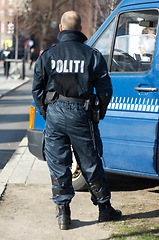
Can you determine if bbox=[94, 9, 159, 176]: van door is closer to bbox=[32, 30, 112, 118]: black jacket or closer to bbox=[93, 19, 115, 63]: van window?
bbox=[93, 19, 115, 63]: van window

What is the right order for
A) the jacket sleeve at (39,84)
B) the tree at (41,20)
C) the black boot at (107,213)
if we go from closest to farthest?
the jacket sleeve at (39,84) → the black boot at (107,213) → the tree at (41,20)

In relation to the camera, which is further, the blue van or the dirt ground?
the blue van

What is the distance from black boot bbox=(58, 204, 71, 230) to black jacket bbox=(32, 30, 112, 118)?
1.01 metres

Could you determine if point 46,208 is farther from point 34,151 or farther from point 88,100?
point 88,100

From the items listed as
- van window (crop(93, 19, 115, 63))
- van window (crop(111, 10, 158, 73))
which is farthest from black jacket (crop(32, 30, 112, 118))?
van window (crop(93, 19, 115, 63))

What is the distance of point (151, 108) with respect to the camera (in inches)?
189

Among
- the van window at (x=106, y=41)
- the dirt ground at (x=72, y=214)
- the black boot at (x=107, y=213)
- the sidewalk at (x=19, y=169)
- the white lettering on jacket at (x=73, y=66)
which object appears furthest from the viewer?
the sidewalk at (x=19, y=169)

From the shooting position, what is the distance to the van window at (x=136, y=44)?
197 inches

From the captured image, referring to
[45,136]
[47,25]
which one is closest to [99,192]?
[45,136]

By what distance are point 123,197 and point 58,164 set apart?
4.95ft

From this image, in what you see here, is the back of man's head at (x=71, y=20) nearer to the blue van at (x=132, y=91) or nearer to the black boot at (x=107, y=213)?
the blue van at (x=132, y=91)

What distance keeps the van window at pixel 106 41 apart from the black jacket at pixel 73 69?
1070 millimetres

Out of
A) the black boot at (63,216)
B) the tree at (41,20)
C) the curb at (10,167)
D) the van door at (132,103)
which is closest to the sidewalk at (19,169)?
the curb at (10,167)

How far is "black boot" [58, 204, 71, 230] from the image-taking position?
4.38 m
